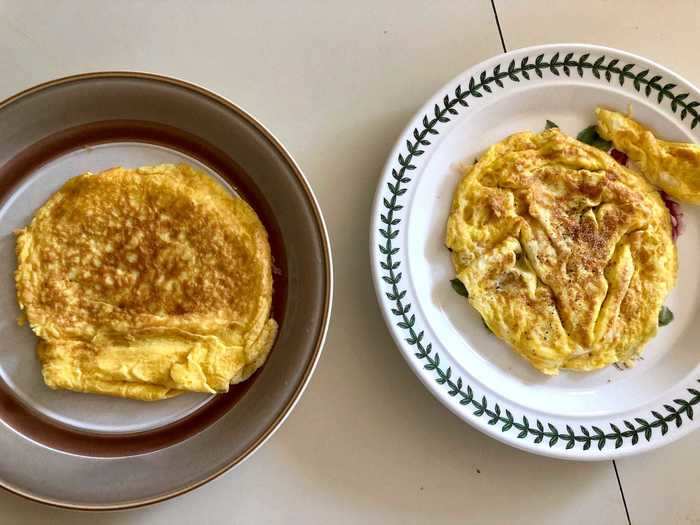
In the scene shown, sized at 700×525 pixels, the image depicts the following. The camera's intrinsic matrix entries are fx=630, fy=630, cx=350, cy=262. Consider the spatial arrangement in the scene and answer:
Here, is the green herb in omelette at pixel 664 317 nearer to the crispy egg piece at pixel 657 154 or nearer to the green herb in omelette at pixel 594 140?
the crispy egg piece at pixel 657 154

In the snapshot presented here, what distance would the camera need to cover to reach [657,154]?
5.86 ft

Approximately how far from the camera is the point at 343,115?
6.07ft

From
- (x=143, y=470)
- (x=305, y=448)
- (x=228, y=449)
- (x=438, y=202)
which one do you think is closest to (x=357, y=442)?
(x=305, y=448)

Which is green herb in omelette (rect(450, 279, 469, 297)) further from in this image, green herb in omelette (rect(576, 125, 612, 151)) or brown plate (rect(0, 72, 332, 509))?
green herb in omelette (rect(576, 125, 612, 151))

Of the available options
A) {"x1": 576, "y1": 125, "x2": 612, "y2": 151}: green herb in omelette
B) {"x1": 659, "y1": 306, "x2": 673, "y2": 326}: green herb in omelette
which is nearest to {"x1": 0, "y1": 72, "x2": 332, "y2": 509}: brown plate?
{"x1": 576, "y1": 125, "x2": 612, "y2": 151}: green herb in omelette

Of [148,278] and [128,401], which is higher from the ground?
[148,278]

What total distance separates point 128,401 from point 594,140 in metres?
1.49

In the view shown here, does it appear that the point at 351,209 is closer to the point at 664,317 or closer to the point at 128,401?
the point at 128,401

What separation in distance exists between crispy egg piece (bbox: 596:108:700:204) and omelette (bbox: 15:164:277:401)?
3.47ft

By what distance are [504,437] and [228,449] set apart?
0.72m

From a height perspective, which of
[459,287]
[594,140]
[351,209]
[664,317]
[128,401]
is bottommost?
[128,401]

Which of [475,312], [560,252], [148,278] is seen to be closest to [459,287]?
[475,312]

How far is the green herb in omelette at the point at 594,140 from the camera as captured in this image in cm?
184

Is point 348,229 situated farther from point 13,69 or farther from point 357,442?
point 13,69
